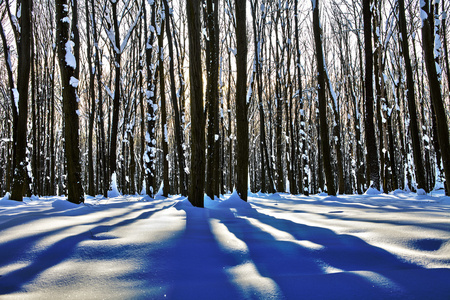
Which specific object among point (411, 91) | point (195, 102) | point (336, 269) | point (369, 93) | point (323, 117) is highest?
point (369, 93)

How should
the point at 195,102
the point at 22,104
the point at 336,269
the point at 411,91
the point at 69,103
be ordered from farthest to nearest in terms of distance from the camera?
1. the point at 411,91
2. the point at 22,104
3. the point at 69,103
4. the point at 195,102
5. the point at 336,269

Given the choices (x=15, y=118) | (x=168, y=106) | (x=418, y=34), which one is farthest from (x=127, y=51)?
(x=418, y=34)

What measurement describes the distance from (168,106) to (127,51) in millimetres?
7554

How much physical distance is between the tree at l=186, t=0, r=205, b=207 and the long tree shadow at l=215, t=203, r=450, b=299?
237cm

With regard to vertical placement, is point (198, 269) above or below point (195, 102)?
below

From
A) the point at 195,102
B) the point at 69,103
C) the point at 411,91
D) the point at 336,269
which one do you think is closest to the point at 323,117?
the point at 411,91

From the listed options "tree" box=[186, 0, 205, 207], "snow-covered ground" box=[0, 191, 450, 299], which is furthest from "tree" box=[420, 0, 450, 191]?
"tree" box=[186, 0, 205, 207]

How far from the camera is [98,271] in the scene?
1325mm

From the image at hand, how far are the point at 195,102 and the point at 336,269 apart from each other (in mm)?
3291

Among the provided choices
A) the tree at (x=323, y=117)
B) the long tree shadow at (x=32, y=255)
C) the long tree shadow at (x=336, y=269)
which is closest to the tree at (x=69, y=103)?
the long tree shadow at (x=32, y=255)

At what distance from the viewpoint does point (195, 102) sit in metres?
4.23

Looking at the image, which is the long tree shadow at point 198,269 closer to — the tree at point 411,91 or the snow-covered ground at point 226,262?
the snow-covered ground at point 226,262

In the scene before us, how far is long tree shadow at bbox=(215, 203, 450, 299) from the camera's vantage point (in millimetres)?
1051

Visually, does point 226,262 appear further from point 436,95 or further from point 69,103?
point 436,95
